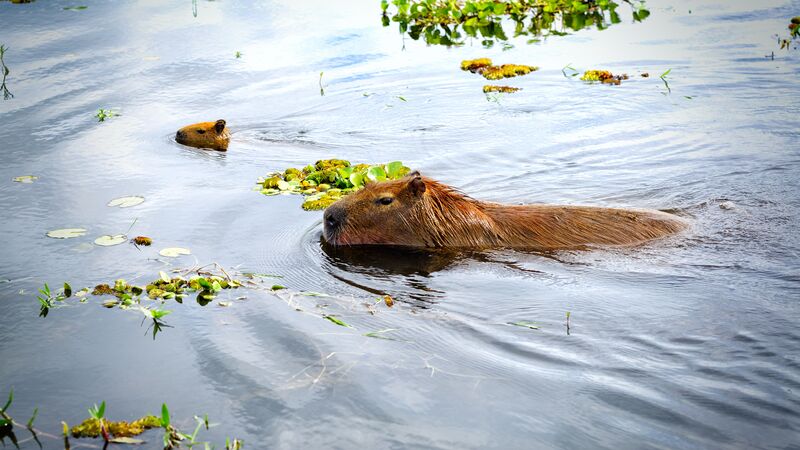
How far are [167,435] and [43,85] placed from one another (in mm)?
8262

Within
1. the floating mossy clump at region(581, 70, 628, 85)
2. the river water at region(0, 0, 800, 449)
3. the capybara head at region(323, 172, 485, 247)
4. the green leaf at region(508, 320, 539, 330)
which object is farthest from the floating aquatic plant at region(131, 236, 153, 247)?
the floating mossy clump at region(581, 70, 628, 85)

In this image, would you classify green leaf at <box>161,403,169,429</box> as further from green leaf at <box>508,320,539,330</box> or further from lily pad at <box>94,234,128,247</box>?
lily pad at <box>94,234,128,247</box>

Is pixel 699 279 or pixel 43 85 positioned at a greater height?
pixel 43 85

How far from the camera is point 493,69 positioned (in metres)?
10.8

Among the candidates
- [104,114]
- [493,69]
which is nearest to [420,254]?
[104,114]

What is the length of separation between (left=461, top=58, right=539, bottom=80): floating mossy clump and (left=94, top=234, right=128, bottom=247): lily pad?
5.82 metres

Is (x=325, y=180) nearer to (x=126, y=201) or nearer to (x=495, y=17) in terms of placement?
(x=126, y=201)

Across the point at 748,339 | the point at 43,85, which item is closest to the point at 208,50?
the point at 43,85

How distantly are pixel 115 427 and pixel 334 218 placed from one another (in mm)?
2726

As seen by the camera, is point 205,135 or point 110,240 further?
point 205,135

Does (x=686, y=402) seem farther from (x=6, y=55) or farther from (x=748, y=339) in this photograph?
(x=6, y=55)

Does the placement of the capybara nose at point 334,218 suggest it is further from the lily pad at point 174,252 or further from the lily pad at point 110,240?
the lily pad at point 110,240

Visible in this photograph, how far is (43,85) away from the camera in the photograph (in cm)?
1042

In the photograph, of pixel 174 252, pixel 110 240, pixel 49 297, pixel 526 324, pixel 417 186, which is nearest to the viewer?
pixel 526 324
